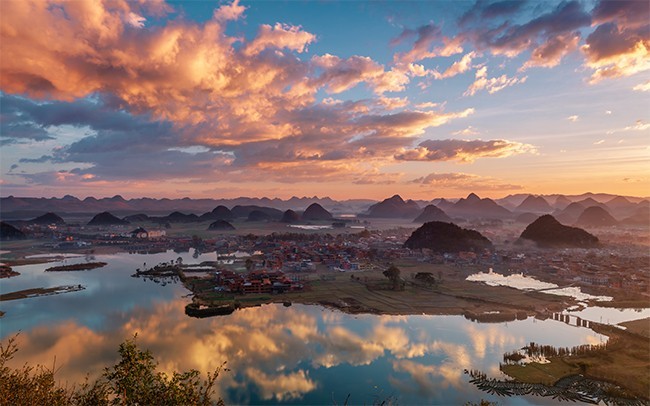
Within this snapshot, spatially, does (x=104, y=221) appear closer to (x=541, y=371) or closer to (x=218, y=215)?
(x=218, y=215)

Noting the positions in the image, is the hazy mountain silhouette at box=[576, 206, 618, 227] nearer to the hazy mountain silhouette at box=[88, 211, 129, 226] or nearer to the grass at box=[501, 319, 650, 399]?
the grass at box=[501, 319, 650, 399]

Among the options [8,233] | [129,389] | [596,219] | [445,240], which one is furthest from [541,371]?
[596,219]

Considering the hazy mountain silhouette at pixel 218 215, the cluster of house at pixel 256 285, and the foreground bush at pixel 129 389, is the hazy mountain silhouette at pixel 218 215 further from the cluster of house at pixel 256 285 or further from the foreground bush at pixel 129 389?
the foreground bush at pixel 129 389

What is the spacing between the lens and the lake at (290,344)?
20000 mm

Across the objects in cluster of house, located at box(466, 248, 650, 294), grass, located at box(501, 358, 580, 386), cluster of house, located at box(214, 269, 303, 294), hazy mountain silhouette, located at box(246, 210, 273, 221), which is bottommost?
grass, located at box(501, 358, 580, 386)

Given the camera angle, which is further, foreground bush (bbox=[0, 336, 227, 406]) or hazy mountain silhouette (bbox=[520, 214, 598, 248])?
hazy mountain silhouette (bbox=[520, 214, 598, 248])

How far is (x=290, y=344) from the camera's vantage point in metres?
26.0

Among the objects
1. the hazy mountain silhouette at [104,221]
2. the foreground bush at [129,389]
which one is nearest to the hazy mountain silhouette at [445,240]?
the foreground bush at [129,389]

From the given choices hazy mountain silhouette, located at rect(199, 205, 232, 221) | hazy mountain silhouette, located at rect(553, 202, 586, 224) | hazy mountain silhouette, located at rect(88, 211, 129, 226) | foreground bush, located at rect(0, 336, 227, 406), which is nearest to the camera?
foreground bush, located at rect(0, 336, 227, 406)

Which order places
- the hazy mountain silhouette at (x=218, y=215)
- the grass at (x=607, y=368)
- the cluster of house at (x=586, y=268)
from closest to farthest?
the grass at (x=607, y=368) < the cluster of house at (x=586, y=268) < the hazy mountain silhouette at (x=218, y=215)

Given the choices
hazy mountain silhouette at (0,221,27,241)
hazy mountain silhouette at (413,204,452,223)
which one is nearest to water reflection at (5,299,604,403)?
hazy mountain silhouette at (0,221,27,241)

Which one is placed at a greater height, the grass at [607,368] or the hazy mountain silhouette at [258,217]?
the hazy mountain silhouette at [258,217]

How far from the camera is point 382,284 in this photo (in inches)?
1683

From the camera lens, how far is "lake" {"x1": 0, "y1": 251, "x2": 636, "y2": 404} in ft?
65.6
